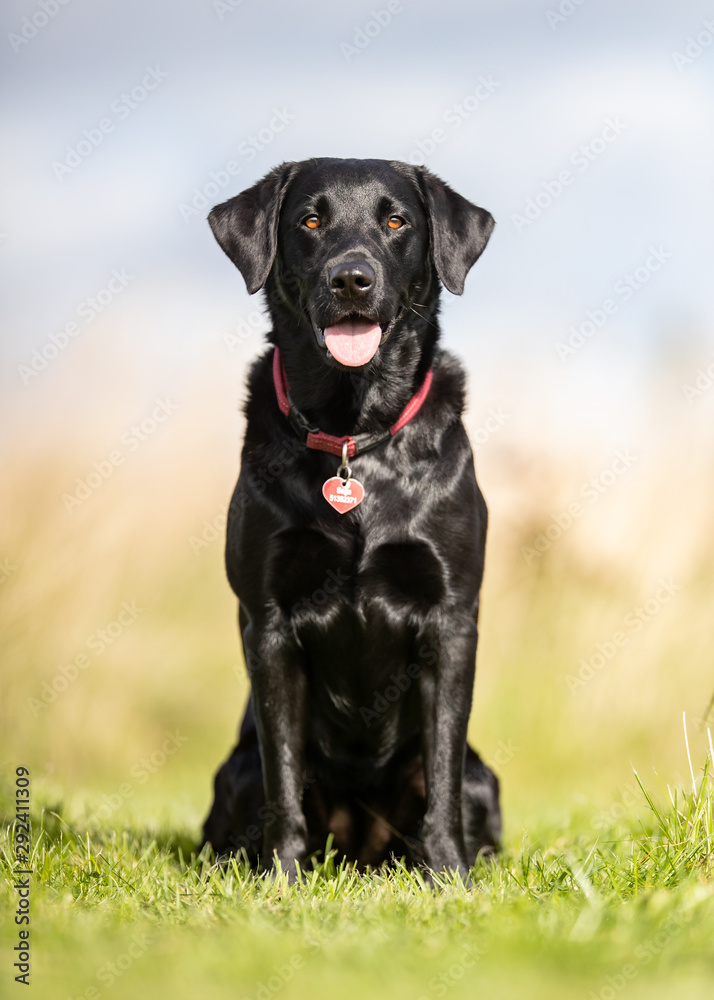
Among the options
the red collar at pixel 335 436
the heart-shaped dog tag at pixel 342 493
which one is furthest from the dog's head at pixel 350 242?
the heart-shaped dog tag at pixel 342 493

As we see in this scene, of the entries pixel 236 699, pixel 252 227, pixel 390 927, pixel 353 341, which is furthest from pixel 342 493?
pixel 236 699

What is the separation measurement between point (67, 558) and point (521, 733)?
9.48 ft

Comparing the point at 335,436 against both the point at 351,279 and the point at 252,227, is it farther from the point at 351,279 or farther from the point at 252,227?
the point at 252,227

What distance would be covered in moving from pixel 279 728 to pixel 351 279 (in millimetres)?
1273

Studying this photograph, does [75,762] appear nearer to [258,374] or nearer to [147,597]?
[147,597]

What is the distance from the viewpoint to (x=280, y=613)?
296 cm

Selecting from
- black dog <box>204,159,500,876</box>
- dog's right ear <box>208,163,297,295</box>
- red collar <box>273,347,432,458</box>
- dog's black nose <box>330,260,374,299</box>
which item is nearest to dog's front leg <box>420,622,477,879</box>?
black dog <box>204,159,500,876</box>

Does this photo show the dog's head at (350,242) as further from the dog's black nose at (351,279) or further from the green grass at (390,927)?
the green grass at (390,927)

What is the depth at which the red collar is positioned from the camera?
2.99 meters

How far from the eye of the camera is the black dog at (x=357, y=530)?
2.89 meters

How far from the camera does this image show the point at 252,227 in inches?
125

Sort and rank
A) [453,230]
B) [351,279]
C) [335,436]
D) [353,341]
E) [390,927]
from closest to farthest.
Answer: [390,927]
[351,279]
[353,341]
[335,436]
[453,230]

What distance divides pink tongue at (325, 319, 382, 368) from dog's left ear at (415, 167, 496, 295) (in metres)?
0.32

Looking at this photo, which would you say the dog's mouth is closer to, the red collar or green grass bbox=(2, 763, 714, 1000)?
the red collar
